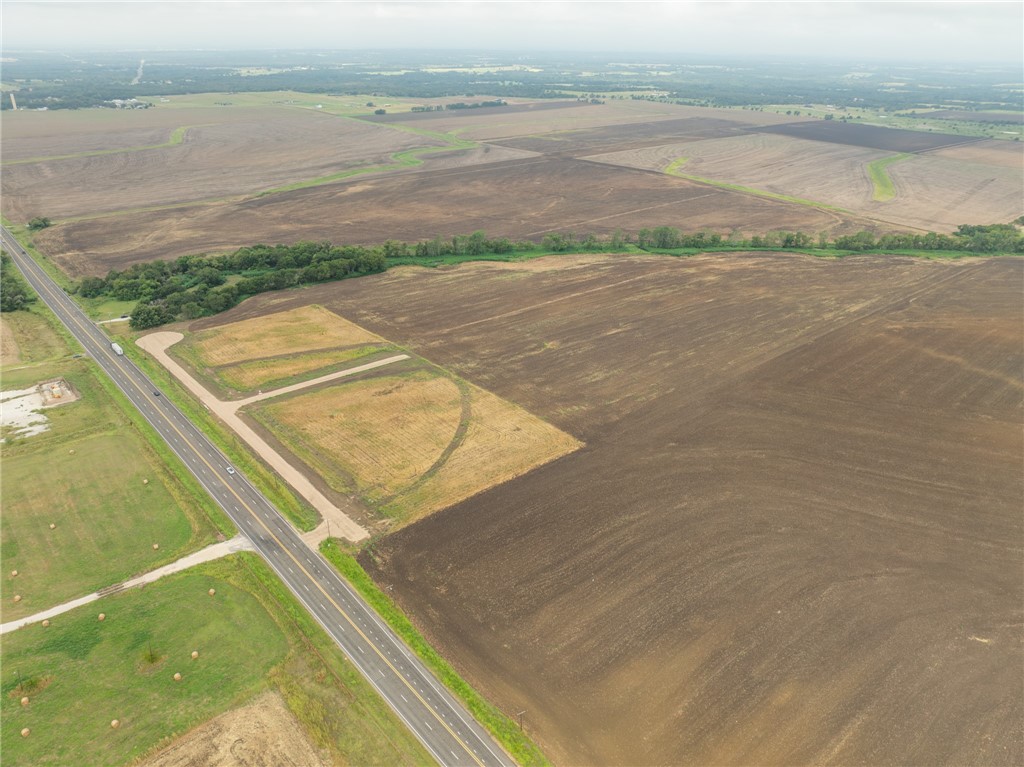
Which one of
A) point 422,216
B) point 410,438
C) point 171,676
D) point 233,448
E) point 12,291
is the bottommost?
point 171,676

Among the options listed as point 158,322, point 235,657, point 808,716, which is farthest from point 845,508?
point 158,322

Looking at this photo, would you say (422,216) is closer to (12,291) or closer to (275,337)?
(275,337)

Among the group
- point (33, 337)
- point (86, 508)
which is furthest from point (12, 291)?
point (86, 508)

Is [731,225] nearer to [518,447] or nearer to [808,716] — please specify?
[518,447]

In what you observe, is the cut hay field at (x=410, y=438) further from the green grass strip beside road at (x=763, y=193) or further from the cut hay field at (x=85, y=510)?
the green grass strip beside road at (x=763, y=193)

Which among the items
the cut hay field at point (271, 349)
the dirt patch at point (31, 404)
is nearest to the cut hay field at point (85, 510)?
the dirt patch at point (31, 404)

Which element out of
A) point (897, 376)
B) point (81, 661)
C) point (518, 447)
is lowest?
point (81, 661)

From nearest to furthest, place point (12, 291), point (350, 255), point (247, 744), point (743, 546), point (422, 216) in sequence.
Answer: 1. point (247, 744)
2. point (743, 546)
3. point (12, 291)
4. point (350, 255)
5. point (422, 216)
